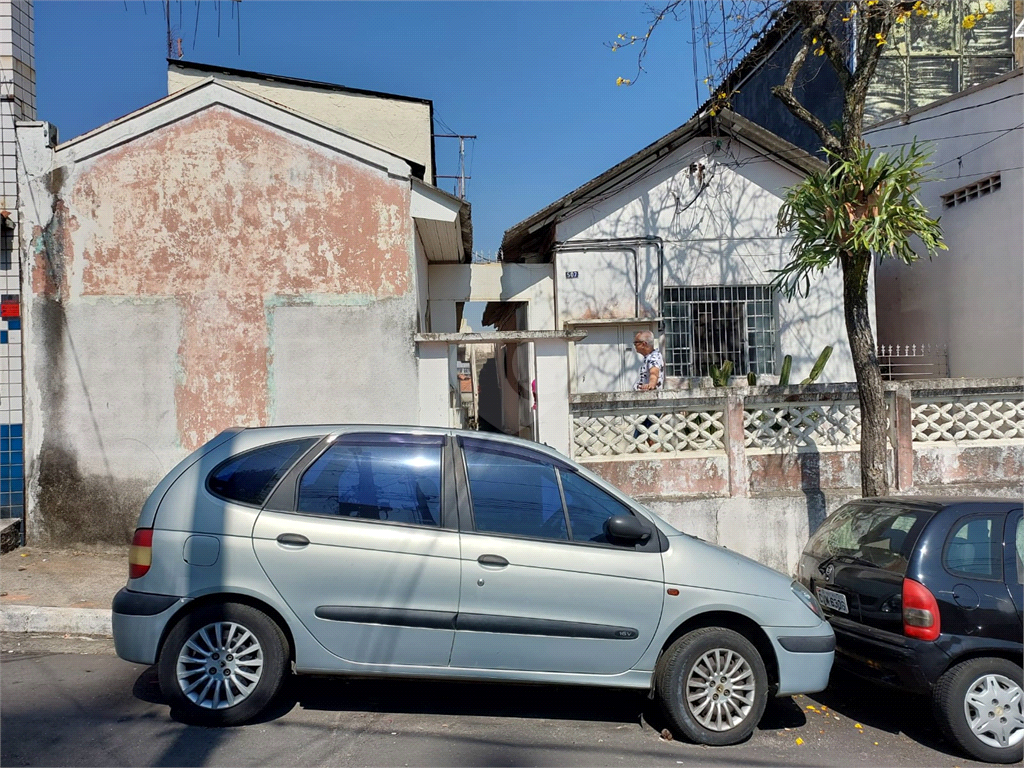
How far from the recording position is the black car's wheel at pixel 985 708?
478cm

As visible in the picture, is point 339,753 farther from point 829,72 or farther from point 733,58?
point 829,72

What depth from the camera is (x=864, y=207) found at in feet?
24.1

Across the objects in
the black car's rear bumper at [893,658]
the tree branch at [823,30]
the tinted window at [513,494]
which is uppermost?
the tree branch at [823,30]

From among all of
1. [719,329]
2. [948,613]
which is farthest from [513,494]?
[719,329]

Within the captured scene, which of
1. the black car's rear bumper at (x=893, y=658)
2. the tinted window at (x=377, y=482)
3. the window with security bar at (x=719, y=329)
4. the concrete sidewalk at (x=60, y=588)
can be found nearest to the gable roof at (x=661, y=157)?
the window with security bar at (x=719, y=329)

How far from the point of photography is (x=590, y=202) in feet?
38.2

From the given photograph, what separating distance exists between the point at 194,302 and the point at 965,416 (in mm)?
8505

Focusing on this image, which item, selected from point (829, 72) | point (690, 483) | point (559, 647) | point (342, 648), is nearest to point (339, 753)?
point (342, 648)

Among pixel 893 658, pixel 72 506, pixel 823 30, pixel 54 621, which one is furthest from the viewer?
pixel 72 506

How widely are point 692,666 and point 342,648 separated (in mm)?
2031

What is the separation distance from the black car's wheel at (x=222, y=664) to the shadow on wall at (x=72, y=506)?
4.17m

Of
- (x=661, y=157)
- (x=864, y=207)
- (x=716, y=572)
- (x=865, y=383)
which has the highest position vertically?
(x=661, y=157)

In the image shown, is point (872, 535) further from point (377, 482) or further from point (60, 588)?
point (60, 588)

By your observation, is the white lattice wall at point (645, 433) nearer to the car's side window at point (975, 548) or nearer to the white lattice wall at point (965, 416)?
the white lattice wall at point (965, 416)
